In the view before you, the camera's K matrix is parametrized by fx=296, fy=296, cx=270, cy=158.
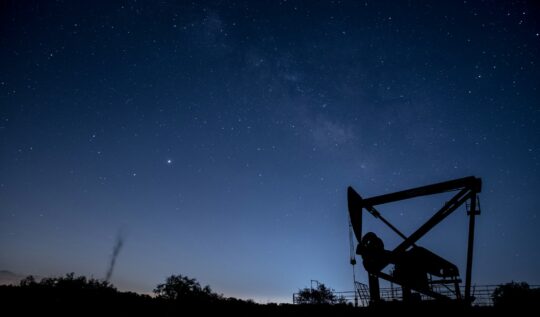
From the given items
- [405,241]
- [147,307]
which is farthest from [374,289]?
[147,307]

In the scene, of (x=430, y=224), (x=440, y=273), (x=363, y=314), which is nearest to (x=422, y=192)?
(x=430, y=224)

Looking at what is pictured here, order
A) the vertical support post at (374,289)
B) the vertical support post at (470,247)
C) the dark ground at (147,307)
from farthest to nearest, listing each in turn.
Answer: the vertical support post at (470,247)
the vertical support post at (374,289)
the dark ground at (147,307)

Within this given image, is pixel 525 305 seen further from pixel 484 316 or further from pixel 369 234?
pixel 369 234

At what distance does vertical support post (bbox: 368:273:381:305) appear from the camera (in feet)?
29.3

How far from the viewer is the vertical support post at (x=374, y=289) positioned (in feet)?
29.3

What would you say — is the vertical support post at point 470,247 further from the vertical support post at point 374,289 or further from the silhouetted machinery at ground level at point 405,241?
the vertical support post at point 374,289

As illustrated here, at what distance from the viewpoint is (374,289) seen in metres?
9.34

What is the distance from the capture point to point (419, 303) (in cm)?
855

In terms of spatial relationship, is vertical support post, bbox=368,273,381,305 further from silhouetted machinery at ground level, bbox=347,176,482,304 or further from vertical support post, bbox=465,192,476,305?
vertical support post, bbox=465,192,476,305

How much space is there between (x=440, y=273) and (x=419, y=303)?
7.92 meters

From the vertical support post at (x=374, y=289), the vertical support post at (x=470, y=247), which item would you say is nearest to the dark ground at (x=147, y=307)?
the vertical support post at (x=374, y=289)

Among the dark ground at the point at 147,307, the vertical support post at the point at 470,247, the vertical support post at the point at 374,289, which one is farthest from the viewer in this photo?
the vertical support post at the point at 470,247

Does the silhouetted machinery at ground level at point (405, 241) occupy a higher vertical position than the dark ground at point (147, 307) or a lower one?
higher

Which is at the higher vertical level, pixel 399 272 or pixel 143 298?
pixel 399 272
